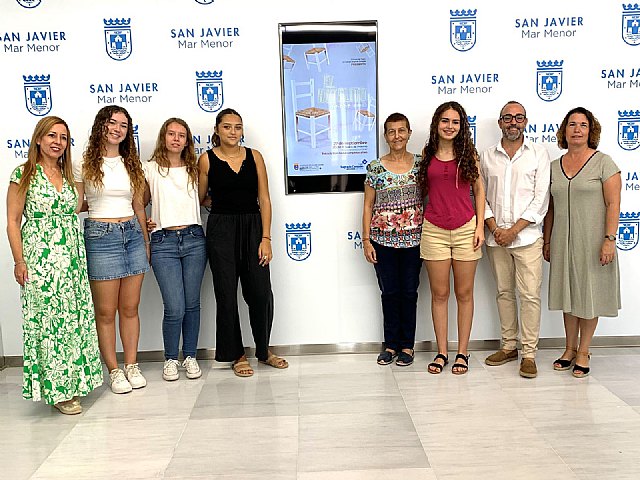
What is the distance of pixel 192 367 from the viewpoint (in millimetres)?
4094

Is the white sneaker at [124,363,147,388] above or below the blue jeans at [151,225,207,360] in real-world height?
below

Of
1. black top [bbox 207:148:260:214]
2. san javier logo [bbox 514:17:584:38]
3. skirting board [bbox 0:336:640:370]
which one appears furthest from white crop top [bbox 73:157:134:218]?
san javier logo [bbox 514:17:584:38]

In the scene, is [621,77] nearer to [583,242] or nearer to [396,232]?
[583,242]

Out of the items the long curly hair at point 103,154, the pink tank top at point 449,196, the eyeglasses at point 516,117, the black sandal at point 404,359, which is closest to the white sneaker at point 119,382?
the long curly hair at point 103,154

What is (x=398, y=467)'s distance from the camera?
2779mm

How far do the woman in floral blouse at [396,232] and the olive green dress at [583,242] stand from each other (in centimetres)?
86

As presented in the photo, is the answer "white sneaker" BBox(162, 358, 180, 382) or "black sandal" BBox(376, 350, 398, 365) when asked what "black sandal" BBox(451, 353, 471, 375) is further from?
"white sneaker" BBox(162, 358, 180, 382)

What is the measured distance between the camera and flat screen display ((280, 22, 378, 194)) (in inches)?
166

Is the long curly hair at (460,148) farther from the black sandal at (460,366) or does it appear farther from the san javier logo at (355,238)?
the black sandal at (460,366)

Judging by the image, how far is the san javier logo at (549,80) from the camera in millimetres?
4273

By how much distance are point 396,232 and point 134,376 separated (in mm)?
1877

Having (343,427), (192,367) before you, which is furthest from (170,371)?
(343,427)

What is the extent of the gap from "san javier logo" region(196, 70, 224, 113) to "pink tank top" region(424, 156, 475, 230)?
1.50 m

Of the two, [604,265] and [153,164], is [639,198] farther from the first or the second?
[153,164]
